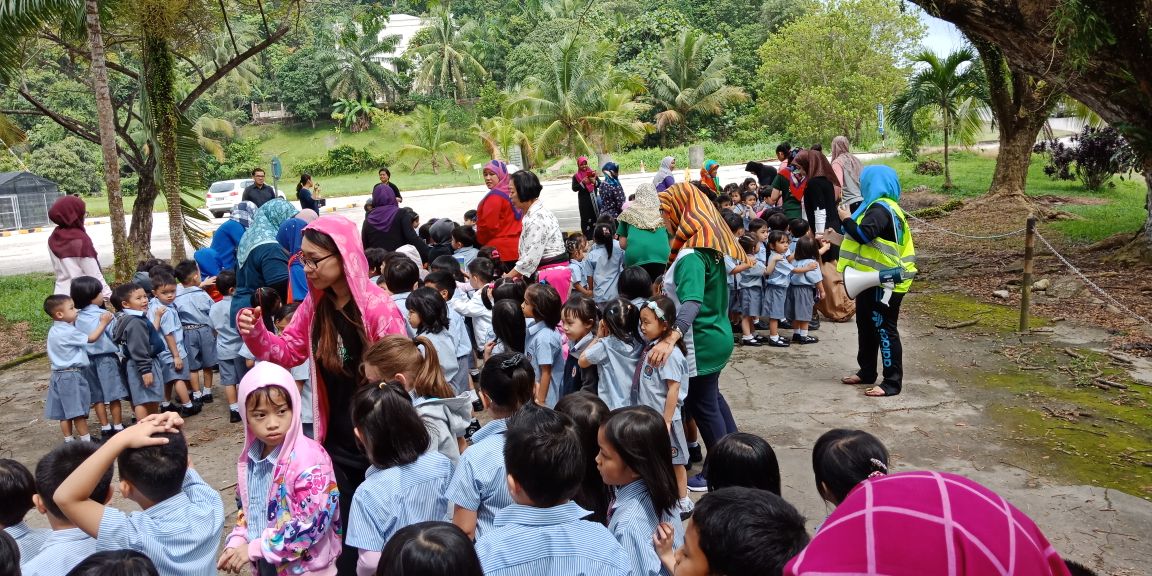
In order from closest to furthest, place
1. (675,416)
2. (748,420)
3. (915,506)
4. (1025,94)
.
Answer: (915,506)
(675,416)
(748,420)
(1025,94)

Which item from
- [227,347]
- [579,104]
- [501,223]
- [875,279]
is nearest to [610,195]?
[501,223]

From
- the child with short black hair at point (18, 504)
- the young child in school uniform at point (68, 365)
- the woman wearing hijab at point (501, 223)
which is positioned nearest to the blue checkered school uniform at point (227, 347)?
the young child in school uniform at point (68, 365)

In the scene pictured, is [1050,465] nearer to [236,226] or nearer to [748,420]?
[748,420]

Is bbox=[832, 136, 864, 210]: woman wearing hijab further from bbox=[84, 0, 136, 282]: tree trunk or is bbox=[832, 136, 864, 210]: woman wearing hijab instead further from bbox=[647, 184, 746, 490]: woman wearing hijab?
bbox=[84, 0, 136, 282]: tree trunk

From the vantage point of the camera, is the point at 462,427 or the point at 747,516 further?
the point at 462,427

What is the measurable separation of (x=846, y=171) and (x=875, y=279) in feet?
12.7

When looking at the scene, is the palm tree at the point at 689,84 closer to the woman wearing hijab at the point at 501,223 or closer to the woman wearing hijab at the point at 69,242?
the woman wearing hijab at the point at 501,223

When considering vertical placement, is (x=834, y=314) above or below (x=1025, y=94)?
below

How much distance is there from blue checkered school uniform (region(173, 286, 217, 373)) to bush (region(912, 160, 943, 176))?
70.2 ft

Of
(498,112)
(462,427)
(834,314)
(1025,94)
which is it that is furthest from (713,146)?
(462,427)

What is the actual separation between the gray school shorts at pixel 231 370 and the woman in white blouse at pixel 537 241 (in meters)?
2.32

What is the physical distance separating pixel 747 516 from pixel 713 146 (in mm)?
37013

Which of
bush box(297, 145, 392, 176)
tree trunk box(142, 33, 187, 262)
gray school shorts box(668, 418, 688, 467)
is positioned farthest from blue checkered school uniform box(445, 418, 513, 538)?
bush box(297, 145, 392, 176)

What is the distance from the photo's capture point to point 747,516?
2141mm
